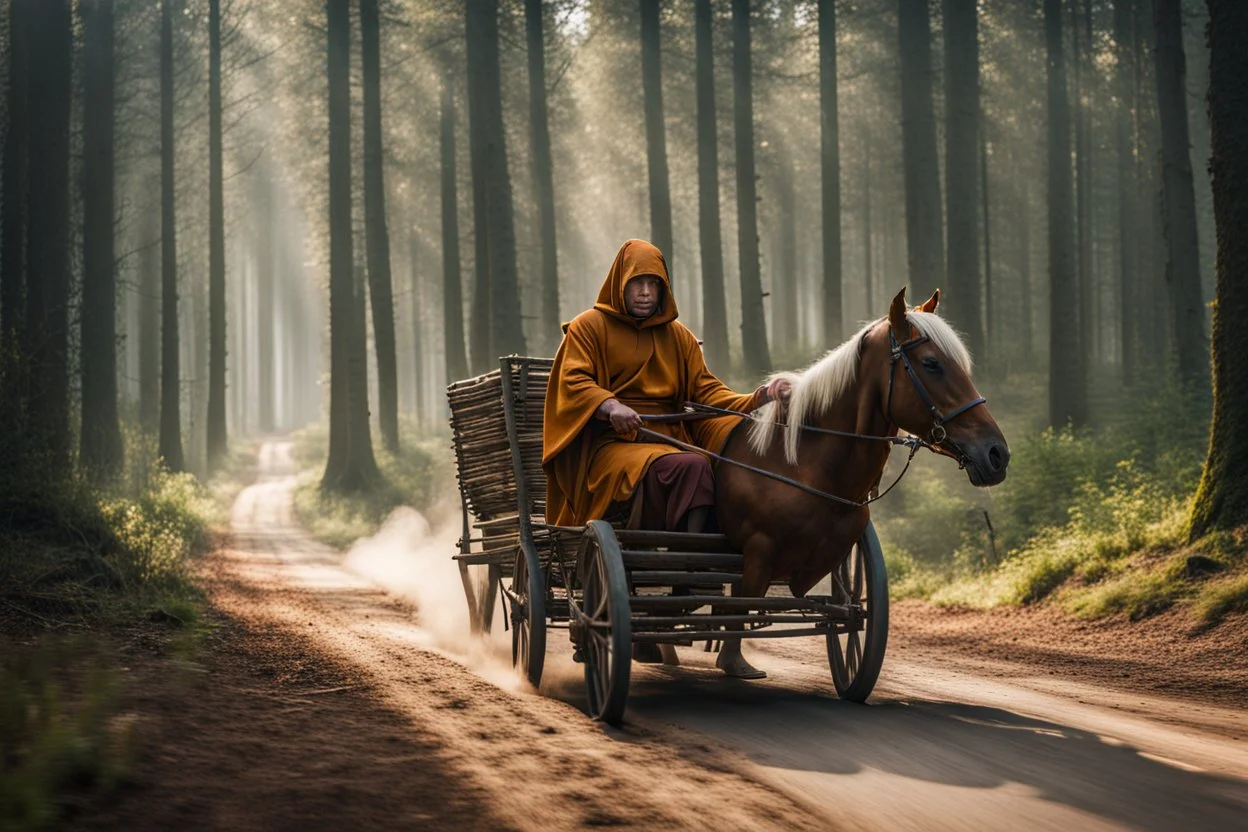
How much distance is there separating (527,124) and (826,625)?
93.2 feet

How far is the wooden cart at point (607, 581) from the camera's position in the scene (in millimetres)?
6008

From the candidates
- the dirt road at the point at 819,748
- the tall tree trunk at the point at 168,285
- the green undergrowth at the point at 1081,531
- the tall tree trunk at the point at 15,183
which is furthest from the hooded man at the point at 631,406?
the tall tree trunk at the point at 168,285

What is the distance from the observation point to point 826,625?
21.3ft

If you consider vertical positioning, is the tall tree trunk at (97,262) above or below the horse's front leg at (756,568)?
above

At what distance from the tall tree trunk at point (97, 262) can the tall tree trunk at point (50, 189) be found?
17.9 feet

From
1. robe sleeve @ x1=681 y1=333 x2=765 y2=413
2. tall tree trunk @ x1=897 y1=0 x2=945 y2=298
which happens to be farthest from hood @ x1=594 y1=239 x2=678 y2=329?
tall tree trunk @ x1=897 y1=0 x2=945 y2=298

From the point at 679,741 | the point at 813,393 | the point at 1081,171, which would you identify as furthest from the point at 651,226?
the point at 679,741

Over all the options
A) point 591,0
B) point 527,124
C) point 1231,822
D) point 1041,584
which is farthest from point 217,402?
point 1231,822

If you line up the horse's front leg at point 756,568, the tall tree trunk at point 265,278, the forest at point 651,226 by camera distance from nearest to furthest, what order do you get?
the horse's front leg at point 756,568, the forest at point 651,226, the tall tree trunk at point 265,278

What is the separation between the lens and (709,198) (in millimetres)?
26219

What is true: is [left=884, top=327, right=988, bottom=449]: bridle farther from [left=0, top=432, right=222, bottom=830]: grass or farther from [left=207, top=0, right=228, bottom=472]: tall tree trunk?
[left=207, top=0, right=228, bottom=472]: tall tree trunk

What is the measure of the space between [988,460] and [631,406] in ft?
7.76

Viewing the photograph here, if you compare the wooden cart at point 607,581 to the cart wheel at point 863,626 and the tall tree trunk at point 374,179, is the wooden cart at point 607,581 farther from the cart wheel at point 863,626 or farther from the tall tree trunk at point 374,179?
the tall tree trunk at point 374,179

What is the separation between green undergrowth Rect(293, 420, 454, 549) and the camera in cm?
2441
